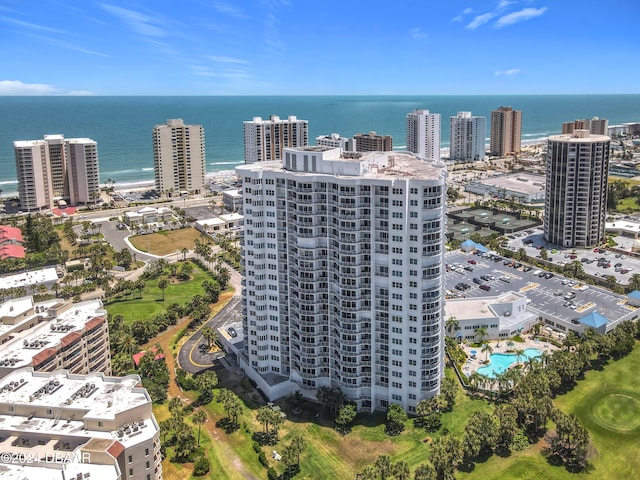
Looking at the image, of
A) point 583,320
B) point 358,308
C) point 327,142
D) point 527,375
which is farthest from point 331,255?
point 327,142

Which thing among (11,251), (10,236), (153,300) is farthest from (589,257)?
(10,236)

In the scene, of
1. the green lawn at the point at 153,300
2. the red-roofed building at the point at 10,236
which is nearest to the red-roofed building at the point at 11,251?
the red-roofed building at the point at 10,236

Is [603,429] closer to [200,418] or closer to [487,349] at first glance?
[487,349]

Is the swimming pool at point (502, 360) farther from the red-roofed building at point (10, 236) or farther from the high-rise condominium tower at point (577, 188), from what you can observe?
the red-roofed building at point (10, 236)

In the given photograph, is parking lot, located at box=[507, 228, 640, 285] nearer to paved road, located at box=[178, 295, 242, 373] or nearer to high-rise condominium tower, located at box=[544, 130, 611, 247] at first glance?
high-rise condominium tower, located at box=[544, 130, 611, 247]

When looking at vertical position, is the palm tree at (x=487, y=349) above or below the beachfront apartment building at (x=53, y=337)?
below

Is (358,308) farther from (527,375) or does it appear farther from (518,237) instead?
(518,237)
